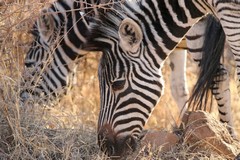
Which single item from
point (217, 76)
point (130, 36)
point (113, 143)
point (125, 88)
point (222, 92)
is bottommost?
point (113, 143)

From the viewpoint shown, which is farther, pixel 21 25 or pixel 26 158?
pixel 21 25

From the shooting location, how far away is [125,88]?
5.32 meters

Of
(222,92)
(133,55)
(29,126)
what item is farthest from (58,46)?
(222,92)

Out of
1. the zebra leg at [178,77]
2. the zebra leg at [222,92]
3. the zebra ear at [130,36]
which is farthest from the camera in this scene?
the zebra leg at [178,77]

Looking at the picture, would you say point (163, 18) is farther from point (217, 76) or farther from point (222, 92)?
point (222, 92)

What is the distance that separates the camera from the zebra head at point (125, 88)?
5.32 m

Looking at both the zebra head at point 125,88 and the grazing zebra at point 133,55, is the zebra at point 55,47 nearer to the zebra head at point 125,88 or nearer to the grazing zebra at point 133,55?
the grazing zebra at point 133,55

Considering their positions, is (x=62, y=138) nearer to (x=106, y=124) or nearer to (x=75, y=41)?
(x=106, y=124)

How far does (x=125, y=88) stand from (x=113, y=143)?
439 mm

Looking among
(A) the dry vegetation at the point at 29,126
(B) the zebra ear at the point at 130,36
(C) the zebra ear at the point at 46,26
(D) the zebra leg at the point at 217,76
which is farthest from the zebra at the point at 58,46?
(B) the zebra ear at the point at 130,36

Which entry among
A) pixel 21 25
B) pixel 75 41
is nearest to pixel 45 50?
pixel 75 41

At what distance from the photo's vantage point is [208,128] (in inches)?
225

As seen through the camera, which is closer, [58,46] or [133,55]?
[133,55]

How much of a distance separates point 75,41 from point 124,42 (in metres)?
1.52
